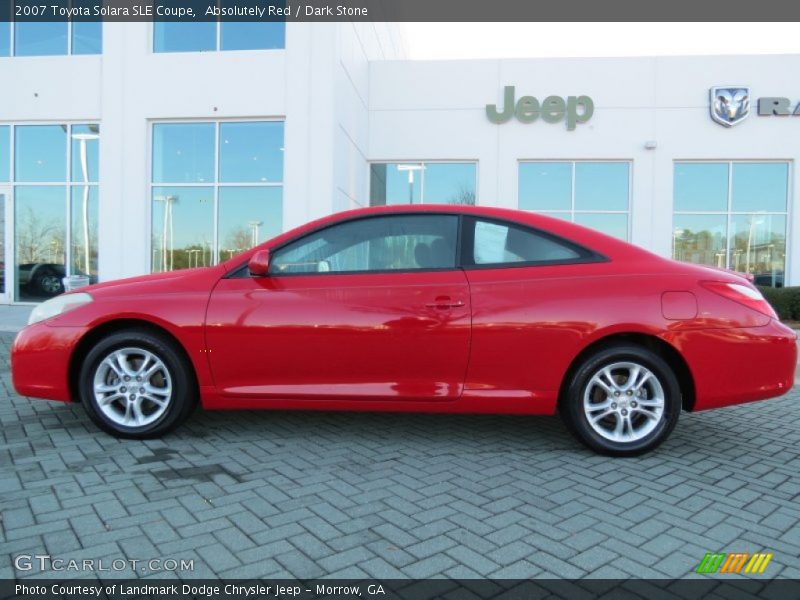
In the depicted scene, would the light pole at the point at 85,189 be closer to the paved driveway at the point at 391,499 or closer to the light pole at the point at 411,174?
the light pole at the point at 411,174

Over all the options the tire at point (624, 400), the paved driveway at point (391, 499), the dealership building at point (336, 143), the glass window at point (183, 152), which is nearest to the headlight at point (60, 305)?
the paved driveway at point (391, 499)

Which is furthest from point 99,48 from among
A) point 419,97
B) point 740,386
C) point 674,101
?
point 740,386

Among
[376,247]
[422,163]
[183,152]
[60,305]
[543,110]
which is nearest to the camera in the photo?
[376,247]

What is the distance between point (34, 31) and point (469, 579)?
49.0ft

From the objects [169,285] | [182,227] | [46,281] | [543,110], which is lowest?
[46,281]

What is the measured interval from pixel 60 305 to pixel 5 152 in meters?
11.4

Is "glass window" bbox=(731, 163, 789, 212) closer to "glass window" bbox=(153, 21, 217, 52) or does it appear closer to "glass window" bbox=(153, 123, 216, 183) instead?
"glass window" bbox=(153, 123, 216, 183)

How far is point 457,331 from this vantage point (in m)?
3.67

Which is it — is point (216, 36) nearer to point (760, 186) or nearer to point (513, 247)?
point (513, 247)

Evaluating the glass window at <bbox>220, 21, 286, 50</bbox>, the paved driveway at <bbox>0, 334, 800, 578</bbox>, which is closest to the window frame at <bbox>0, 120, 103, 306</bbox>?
the glass window at <bbox>220, 21, 286, 50</bbox>

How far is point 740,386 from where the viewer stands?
3.68 m

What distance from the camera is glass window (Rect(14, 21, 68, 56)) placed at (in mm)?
12680

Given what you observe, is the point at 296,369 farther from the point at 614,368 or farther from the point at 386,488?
the point at 614,368

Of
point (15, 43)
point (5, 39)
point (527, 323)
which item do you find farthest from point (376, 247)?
point (5, 39)
